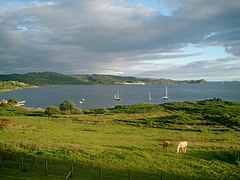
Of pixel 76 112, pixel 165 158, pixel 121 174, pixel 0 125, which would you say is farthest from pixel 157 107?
pixel 121 174

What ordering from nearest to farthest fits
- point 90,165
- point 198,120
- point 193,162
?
1. point 90,165
2. point 193,162
3. point 198,120

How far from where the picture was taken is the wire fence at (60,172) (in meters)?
23.8

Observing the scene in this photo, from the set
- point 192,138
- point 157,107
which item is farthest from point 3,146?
point 157,107

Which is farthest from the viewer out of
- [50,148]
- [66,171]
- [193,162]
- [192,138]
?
[192,138]

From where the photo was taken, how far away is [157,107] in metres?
105

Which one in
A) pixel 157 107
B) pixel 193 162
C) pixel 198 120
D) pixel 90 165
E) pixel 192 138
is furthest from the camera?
pixel 157 107

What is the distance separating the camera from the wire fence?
78.0 ft

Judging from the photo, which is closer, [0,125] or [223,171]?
[223,171]

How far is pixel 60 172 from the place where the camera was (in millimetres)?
25500

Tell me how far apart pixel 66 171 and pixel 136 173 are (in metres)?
6.10

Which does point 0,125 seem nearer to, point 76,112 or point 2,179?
point 2,179

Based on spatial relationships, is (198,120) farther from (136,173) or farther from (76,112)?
(136,173)

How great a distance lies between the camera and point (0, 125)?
50.2 m

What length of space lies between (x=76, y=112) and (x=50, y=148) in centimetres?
5984
